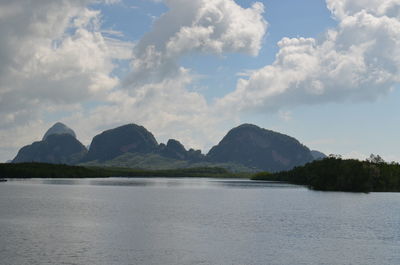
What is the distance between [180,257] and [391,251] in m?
31.1

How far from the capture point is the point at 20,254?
62156mm

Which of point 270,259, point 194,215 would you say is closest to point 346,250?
point 270,259

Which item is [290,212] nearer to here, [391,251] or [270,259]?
[391,251]

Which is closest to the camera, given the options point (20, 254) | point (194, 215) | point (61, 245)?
point (20, 254)

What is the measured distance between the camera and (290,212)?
127750 mm

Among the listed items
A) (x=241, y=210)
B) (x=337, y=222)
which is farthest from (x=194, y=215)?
(x=337, y=222)

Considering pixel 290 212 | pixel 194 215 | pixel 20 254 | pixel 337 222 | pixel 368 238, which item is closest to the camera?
pixel 20 254

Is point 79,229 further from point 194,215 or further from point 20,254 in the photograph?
point 194,215

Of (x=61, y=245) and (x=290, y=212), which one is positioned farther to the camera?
(x=290, y=212)

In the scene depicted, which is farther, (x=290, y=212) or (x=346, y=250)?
(x=290, y=212)

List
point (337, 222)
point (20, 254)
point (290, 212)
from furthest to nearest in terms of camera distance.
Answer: point (290, 212) → point (337, 222) → point (20, 254)

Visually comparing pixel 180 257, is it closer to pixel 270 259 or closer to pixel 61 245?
pixel 270 259

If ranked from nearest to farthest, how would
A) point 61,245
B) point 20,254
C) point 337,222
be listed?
1. point 20,254
2. point 61,245
3. point 337,222

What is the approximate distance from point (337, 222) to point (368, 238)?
80.2 feet
